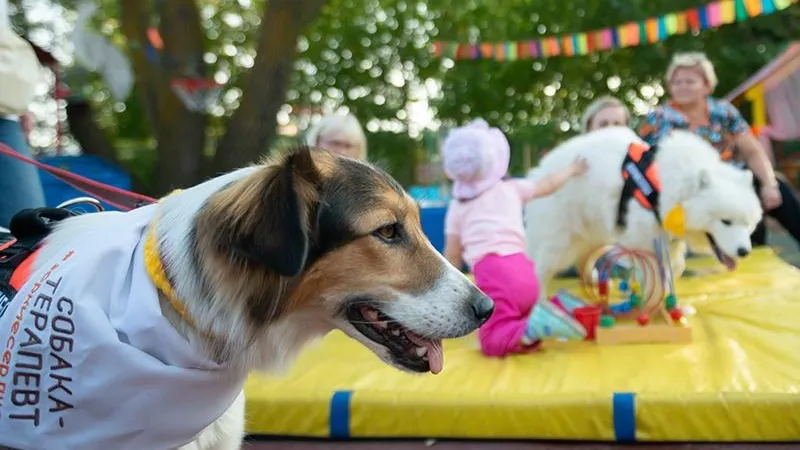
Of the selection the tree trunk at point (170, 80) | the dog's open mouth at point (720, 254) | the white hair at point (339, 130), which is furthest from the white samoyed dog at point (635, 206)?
the tree trunk at point (170, 80)

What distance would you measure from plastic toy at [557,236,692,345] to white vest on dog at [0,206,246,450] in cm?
266

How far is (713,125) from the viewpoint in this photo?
5.54m

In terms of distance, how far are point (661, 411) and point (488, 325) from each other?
108 centimetres

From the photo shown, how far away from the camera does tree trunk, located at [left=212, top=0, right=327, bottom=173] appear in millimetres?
8180

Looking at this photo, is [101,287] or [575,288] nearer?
[101,287]

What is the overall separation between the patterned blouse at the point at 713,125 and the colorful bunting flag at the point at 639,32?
4.98ft

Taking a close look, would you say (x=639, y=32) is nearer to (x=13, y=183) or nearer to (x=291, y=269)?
(x=13, y=183)

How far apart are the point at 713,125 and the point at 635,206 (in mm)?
1585

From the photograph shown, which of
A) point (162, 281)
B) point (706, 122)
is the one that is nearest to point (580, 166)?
point (706, 122)

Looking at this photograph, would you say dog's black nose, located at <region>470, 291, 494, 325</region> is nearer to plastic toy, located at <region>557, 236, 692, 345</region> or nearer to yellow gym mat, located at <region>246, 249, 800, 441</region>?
yellow gym mat, located at <region>246, 249, 800, 441</region>

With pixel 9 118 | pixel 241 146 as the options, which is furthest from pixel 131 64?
pixel 9 118

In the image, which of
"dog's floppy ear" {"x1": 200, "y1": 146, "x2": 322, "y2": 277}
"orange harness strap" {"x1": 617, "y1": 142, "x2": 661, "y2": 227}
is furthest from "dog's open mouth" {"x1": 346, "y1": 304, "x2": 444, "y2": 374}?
"orange harness strap" {"x1": 617, "y1": 142, "x2": 661, "y2": 227}

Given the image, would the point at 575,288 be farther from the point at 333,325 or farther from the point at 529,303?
the point at 333,325

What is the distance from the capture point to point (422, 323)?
5.71 ft
